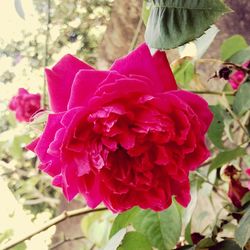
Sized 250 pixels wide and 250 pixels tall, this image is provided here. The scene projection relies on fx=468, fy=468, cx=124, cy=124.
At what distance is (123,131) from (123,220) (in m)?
0.20

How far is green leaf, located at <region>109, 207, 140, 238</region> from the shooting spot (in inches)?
18.4

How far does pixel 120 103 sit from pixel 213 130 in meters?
0.28

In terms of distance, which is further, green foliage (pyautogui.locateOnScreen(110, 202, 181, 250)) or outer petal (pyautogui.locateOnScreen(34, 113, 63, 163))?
green foliage (pyautogui.locateOnScreen(110, 202, 181, 250))

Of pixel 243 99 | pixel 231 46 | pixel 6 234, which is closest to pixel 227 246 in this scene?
pixel 243 99

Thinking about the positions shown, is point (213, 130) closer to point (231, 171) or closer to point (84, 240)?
point (231, 171)

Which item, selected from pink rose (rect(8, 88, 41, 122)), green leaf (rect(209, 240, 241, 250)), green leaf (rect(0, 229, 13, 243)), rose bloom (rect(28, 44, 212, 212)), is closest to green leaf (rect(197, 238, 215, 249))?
green leaf (rect(209, 240, 241, 250))

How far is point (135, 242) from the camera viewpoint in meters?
0.43

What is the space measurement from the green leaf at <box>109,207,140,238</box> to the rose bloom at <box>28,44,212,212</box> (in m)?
0.15

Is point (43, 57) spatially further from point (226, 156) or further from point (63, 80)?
point (63, 80)

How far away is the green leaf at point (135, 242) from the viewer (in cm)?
43

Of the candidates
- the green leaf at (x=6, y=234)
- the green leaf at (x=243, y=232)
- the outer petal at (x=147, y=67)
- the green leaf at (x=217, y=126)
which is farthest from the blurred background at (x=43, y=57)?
the outer petal at (x=147, y=67)

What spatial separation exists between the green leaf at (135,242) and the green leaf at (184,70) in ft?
0.56

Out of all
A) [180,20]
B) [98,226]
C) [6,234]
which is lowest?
[6,234]

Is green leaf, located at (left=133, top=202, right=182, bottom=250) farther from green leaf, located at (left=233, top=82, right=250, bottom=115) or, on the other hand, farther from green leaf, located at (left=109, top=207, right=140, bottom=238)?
green leaf, located at (left=233, top=82, right=250, bottom=115)
